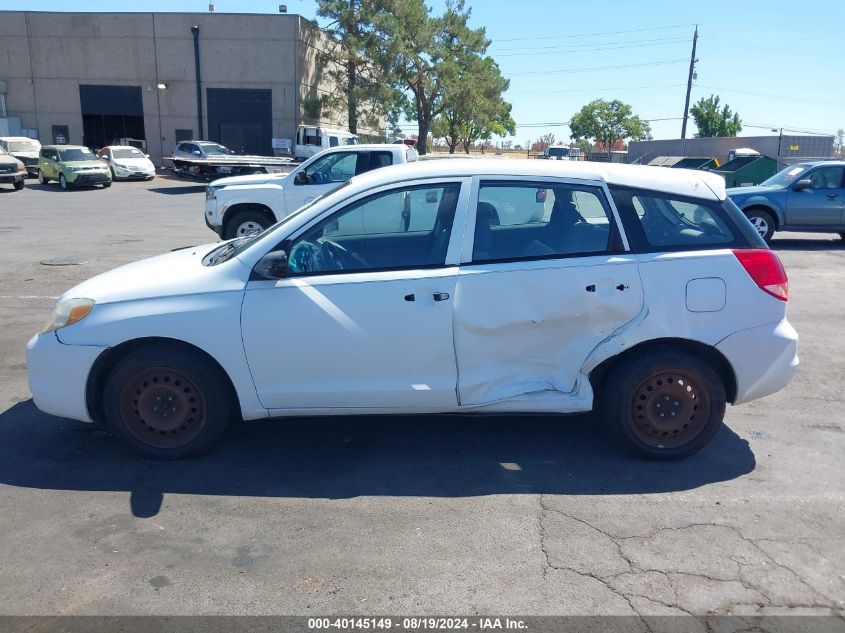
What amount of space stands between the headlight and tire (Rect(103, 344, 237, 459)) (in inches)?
15.0

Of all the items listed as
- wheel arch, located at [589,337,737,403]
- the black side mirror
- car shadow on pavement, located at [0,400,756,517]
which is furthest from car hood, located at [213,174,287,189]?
wheel arch, located at [589,337,737,403]

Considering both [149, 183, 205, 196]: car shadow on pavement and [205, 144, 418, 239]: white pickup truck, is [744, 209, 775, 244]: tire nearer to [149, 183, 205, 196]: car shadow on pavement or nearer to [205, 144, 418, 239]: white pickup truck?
[205, 144, 418, 239]: white pickup truck

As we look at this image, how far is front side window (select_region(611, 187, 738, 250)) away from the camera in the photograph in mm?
4438

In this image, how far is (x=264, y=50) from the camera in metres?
39.7

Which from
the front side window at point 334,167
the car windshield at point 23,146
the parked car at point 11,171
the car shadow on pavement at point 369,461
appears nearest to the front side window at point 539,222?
the car shadow on pavement at point 369,461

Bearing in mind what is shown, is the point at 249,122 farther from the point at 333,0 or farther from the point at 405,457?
the point at 405,457

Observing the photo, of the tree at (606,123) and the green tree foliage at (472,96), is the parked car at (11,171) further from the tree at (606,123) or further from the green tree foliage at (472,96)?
the tree at (606,123)

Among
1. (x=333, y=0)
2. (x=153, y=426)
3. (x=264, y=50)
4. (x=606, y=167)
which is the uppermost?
(x=333, y=0)

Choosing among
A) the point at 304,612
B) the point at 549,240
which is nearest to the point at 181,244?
the point at 549,240

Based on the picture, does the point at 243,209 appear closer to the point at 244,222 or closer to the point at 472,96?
the point at 244,222

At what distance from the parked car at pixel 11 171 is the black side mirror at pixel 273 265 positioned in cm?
2614

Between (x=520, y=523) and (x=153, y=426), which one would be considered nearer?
(x=520, y=523)

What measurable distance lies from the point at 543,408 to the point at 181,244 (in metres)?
10.9

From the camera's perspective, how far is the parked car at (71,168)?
27219 millimetres
